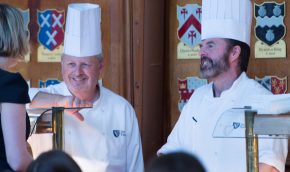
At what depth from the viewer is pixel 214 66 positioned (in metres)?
3.90

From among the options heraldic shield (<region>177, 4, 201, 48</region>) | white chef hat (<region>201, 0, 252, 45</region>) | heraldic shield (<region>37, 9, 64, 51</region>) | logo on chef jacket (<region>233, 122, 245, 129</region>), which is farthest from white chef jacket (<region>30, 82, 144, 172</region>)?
logo on chef jacket (<region>233, 122, 245, 129</region>)

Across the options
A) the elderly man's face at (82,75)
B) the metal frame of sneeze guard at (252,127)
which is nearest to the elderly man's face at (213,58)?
the elderly man's face at (82,75)

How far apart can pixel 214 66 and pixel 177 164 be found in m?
2.03

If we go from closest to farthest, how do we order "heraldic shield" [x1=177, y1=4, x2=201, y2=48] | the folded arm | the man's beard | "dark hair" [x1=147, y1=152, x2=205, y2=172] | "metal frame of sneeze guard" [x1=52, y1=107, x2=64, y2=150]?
"dark hair" [x1=147, y1=152, x2=205, y2=172]
"metal frame of sneeze guard" [x1=52, y1=107, x2=64, y2=150]
the folded arm
the man's beard
"heraldic shield" [x1=177, y1=4, x2=201, y2=48]

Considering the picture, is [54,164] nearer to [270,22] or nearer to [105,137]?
[105,137]

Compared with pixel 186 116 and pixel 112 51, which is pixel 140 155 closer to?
pixel 186 116

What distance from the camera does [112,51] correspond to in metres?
4.79

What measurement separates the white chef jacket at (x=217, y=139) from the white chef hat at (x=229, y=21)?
0.70ft

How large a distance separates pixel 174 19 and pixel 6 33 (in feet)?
6.14

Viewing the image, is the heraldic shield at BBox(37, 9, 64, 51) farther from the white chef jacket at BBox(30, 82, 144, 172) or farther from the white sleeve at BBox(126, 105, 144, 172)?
the white sleeve at BBox(126, 105, 144, 172)

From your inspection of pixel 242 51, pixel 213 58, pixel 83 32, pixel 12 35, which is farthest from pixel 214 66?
pixel 12 35

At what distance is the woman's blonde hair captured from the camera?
3.03 metres

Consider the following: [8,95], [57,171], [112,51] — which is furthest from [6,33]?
[112,51]

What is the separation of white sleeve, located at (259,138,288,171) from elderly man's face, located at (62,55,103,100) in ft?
3.04
